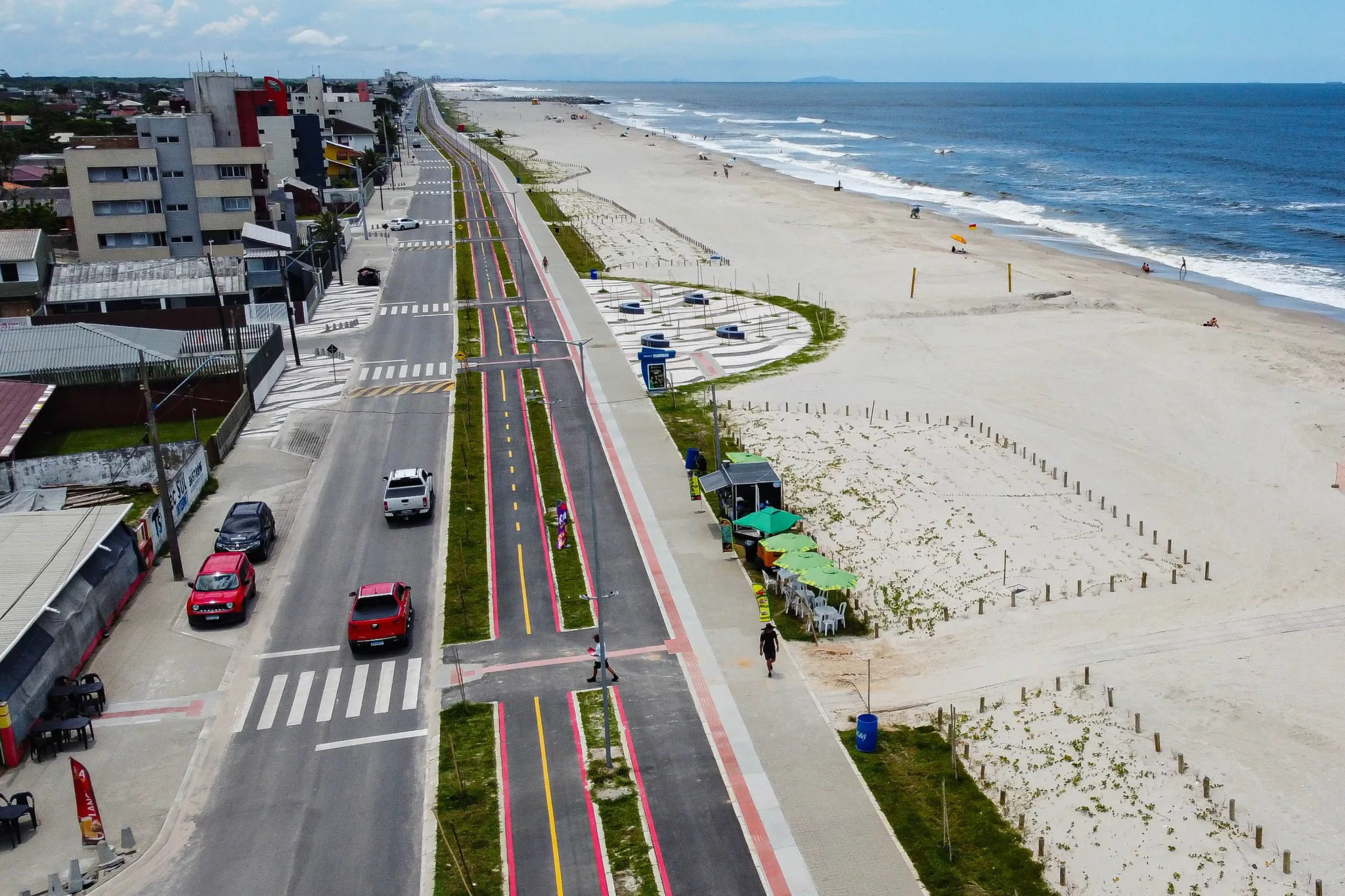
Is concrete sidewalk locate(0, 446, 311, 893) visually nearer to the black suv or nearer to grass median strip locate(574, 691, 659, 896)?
the black suv

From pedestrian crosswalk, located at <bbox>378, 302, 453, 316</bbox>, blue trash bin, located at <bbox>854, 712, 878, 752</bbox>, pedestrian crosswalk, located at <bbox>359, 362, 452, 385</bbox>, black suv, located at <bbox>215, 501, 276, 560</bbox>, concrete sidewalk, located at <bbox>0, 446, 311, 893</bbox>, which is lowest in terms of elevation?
concrete sidewalk, located at <bbox>0, 446, 311, 893</bbox>

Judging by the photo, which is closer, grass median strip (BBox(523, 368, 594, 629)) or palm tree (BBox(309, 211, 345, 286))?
grass median strip (BBox(523, 368, 594, 629))

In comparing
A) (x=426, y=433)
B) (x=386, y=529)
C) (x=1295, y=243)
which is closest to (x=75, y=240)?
(x=426, y=433)

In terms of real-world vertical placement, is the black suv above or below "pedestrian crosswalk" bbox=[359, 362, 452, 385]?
below

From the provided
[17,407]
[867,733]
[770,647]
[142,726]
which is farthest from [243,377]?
[867,733]

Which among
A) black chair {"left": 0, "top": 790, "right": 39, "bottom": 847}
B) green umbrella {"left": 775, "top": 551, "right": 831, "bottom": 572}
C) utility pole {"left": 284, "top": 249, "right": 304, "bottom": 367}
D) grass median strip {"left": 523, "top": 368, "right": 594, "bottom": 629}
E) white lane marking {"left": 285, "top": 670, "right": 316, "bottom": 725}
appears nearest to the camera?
black chair {"left": 0, "top": 790, "right": 39, "bottom": 847}

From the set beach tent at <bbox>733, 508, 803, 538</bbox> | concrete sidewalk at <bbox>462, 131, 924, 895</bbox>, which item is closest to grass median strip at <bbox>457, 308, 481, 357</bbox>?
concrete sidewalk at <bbox>462, 131, 924, 895</bbox>
